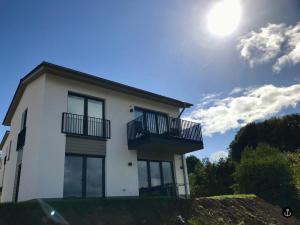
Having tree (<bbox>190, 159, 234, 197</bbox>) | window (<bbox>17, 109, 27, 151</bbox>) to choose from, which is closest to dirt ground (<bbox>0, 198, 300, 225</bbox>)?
window (<bbox>17, 109, 27, 151</bbox>)

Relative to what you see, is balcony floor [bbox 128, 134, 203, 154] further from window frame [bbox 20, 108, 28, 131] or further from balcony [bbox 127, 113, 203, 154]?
window frame [bbox 20, 108, 28, 131]

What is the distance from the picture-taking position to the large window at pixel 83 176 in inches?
551

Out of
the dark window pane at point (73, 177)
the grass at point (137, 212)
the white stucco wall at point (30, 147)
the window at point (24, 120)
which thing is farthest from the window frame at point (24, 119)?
the grass at point (137, 212)

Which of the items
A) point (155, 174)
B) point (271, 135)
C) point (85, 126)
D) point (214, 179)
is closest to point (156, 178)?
point (155, 174)

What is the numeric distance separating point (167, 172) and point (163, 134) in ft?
10.5

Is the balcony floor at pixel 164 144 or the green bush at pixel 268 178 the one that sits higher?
the balcony floor at pixel 164 144

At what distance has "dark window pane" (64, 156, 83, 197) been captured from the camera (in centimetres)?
1388

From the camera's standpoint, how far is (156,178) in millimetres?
17812

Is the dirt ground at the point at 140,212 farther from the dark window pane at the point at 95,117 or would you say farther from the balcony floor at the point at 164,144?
the dark window pane at the point at 95,117

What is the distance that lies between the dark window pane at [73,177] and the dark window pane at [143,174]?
153 inches

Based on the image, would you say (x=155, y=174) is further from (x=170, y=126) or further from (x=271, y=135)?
(x=271, y=135)

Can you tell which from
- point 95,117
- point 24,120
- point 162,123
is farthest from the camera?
point 162,123

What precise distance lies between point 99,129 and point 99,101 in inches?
70.7

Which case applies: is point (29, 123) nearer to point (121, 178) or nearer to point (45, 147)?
point (45, 147)
